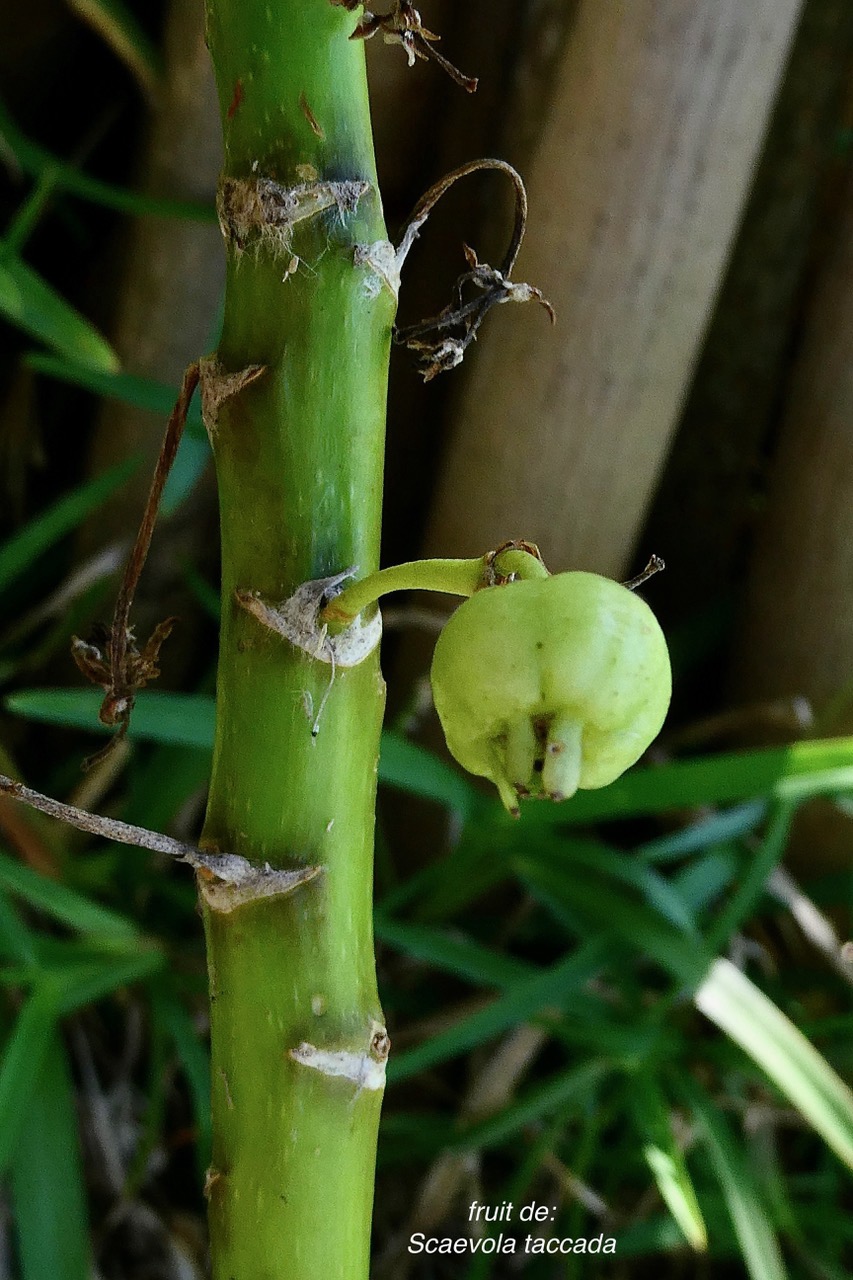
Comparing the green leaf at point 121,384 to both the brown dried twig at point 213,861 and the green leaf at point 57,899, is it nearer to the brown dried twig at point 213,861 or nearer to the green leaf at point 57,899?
the green leaf at point 57,899

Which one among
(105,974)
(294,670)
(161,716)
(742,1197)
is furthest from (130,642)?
(742,1197)

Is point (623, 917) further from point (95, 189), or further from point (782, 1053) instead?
point (95, 189)

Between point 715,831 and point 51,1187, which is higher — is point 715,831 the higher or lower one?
the higher one

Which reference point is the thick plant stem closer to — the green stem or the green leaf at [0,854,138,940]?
the green stem

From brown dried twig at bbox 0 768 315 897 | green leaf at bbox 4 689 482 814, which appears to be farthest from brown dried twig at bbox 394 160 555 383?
green leaf at bbox 4 689 482 814

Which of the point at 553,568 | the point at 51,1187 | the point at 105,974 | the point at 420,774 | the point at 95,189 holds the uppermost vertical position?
the point at 95,189

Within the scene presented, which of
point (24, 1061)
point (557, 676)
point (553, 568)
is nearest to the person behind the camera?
point (557, 676)

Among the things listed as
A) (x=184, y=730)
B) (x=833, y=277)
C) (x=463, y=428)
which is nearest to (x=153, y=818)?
(x=184, y=730)

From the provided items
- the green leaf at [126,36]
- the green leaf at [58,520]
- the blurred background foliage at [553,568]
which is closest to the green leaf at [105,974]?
the blurred background foliage at [553,568]
